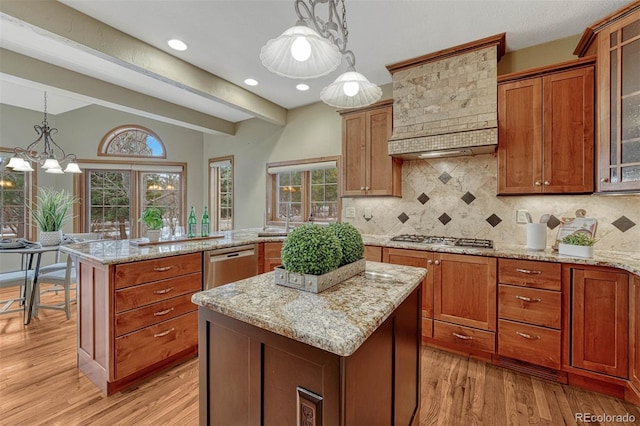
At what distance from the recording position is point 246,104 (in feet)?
12.2

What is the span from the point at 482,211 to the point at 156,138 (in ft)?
18.4

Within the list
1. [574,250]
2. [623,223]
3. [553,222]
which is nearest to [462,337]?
[574,250]

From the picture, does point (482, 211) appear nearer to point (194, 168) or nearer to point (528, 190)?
point (528, 190)

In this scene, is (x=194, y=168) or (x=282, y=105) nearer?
(x=282, y=105)

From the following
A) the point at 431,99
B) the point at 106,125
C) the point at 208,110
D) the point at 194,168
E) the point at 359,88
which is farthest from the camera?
the point at 194,168

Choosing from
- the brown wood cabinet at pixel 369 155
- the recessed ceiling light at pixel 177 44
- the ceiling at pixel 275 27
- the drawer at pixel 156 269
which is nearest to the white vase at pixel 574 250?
the brown wood cabinet at pixel 369 155

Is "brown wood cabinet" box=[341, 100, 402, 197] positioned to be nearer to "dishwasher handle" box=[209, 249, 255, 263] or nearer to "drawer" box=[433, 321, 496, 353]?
"dishwasher handle" box=[209, 249, 255, 263]

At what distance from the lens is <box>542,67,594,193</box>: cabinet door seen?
2.22m

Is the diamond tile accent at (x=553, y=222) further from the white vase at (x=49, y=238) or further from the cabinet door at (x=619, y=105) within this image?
the white vase at (x=49, y=238)

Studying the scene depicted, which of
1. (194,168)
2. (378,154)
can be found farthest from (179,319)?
(194,168)

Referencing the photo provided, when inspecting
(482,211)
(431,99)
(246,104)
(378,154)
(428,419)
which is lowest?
(428,419)

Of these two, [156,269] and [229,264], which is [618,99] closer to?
[229,264]

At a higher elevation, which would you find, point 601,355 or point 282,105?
point 282,105

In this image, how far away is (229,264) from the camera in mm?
2762
